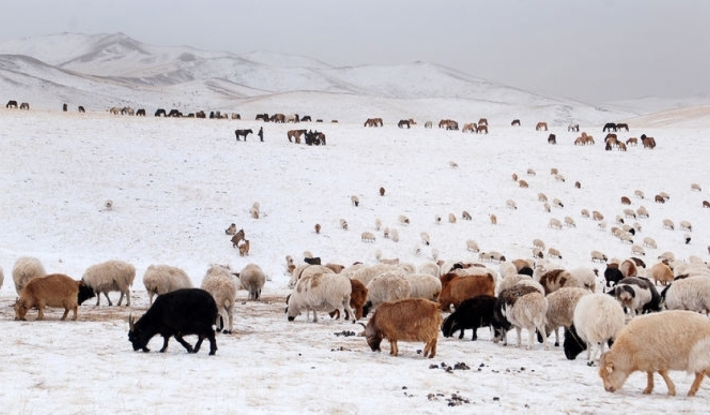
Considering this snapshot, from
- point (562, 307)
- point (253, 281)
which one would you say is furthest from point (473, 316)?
point (253, 281)

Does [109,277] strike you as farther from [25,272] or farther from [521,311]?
[521,311]

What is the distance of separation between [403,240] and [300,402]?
26806 mm

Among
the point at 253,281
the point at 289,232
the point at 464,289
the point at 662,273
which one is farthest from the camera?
the point at 289,232

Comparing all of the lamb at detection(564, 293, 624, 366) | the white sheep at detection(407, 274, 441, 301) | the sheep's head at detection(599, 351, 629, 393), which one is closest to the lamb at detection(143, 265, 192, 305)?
the white sheep at detection(407, 274, 441, 301)

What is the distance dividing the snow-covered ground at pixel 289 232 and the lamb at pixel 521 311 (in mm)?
471

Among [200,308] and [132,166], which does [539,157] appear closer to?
[132,166]

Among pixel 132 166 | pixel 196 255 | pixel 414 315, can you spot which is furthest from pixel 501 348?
pixel 132 166

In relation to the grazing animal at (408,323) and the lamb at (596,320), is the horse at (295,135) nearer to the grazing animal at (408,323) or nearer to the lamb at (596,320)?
the grazing animal at (408,323)

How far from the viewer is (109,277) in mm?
19438

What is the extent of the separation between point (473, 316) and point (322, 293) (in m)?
3.66

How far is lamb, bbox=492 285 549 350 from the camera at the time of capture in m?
13.7

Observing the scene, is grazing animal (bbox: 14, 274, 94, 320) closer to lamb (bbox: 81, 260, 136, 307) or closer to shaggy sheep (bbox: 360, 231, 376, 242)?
lamb (bbox: 81, 260, 136, 307)

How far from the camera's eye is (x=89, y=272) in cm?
1934

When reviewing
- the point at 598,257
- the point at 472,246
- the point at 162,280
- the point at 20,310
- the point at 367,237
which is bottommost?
the point at 20,310
